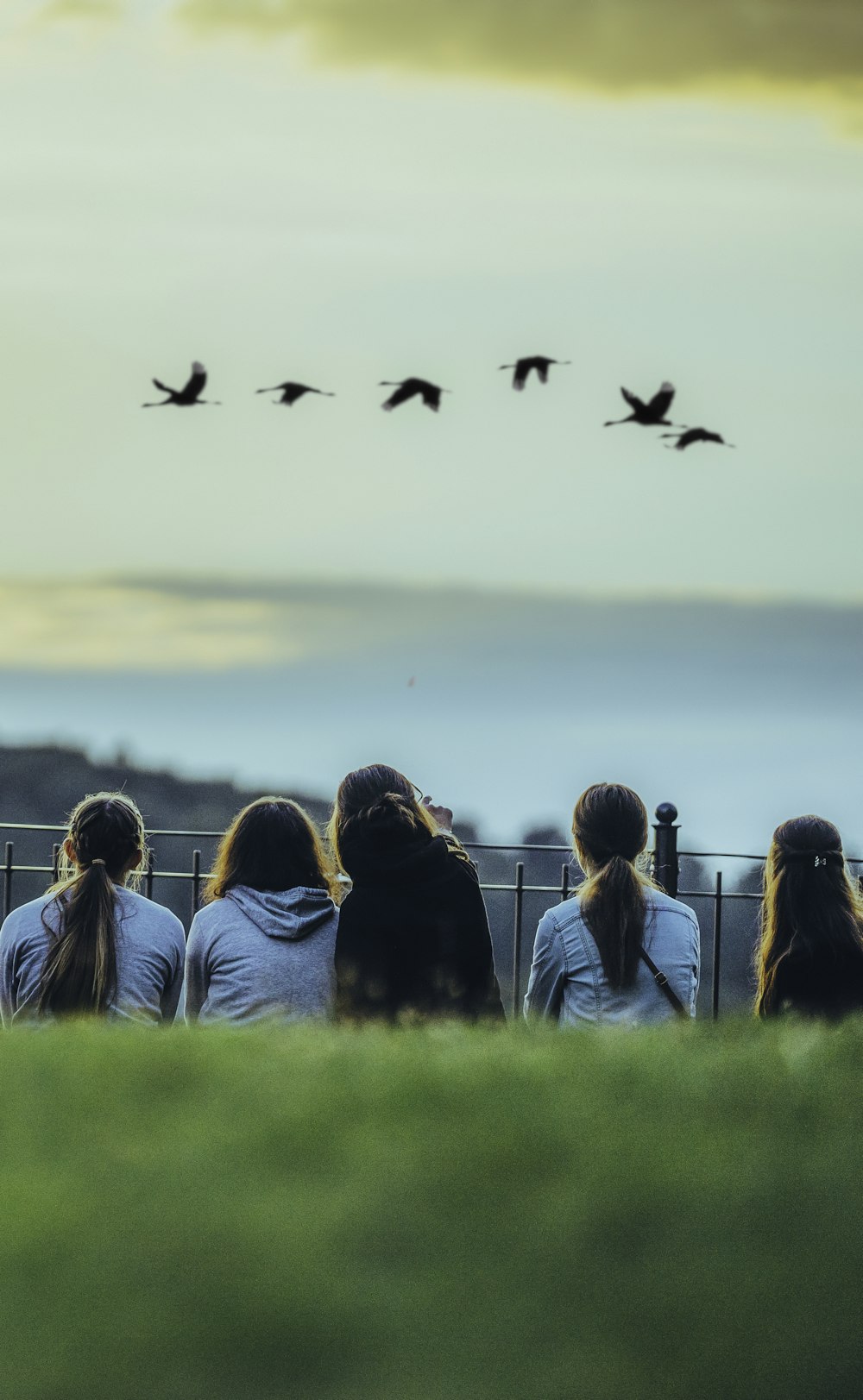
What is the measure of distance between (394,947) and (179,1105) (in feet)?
8.85

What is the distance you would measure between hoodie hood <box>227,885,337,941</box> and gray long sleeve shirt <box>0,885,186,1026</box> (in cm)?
22

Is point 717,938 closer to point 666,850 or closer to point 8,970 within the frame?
point 666,850

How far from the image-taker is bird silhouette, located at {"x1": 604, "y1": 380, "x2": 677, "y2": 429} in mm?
4220

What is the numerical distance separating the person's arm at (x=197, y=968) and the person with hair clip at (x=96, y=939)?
76mm

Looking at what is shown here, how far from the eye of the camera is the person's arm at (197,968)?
4.12 m

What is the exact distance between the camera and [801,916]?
156 inches

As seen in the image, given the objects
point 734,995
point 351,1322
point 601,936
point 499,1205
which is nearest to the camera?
point 351,1322

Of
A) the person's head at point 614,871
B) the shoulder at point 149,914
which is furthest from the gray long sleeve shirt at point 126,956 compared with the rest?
the person's head at point 614,871

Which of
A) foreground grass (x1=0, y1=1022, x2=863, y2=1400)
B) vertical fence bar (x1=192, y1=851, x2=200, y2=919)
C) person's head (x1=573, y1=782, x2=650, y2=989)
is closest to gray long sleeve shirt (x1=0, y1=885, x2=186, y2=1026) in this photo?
person's head (x1=573, y1=782, x2=650, y2=989)

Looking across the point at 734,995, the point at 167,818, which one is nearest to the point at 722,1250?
the point at 734,995

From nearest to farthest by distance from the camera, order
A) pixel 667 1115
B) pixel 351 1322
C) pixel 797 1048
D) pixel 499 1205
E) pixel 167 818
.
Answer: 1. pixel 351 1322
2. pixel 499 1205
3. pixel 667 1115
4. pixel 797 1048
5. pixel 167 818

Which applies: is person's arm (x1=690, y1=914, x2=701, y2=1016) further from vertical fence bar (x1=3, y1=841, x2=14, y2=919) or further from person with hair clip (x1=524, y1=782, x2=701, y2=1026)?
vertical fence bar (x1=3, y1=841, x2=14, y2=919)

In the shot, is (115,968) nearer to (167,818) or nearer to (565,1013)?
(565,1013)

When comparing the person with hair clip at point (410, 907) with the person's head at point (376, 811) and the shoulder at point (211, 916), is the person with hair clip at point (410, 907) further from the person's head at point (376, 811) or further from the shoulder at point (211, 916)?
the shoulder at point (211, 916)
